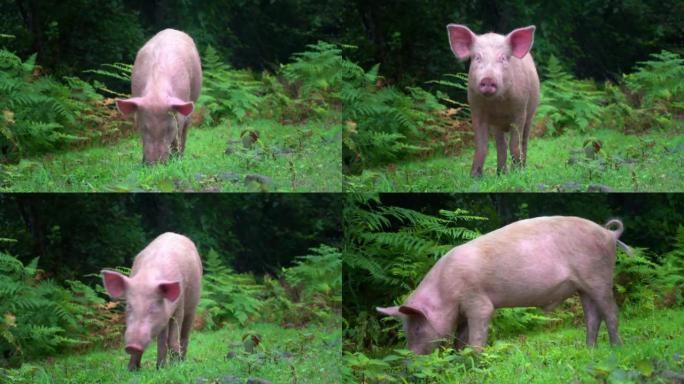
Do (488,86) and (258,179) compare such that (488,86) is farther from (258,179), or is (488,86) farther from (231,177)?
(231,177)

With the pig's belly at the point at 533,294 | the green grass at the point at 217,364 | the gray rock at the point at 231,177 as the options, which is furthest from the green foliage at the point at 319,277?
the pig's belly at the point at 533,294

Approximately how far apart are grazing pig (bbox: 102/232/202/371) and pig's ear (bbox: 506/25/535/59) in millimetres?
3396

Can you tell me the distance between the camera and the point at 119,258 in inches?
499

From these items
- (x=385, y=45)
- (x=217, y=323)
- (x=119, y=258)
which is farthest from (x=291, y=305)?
(x=385, y=45)

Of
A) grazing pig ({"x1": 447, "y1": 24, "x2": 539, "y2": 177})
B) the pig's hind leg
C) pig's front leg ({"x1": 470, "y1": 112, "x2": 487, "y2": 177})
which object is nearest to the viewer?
grazing pig ({"x1": 447, "y1": 24, "x2": 539, "y2": 177})

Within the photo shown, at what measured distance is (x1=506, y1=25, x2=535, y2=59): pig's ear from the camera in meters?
11.5

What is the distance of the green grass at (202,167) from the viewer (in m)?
12.3

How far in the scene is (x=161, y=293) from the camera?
10617 millimetres

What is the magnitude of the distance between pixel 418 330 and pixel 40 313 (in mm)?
4216

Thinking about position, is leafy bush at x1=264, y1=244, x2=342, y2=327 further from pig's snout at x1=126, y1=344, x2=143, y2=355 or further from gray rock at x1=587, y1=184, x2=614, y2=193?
pig's snout at x1=126, y1=344, x2=143, y2=355

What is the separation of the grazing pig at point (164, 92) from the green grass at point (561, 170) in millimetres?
1901

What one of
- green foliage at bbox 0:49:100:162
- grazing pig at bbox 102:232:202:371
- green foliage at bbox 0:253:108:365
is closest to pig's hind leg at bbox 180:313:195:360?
grazing pig at bbox 102:232:202:371

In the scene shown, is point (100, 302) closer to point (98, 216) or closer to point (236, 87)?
point (98, 216)

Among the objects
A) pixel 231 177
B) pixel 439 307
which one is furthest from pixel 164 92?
pixel 439 307
